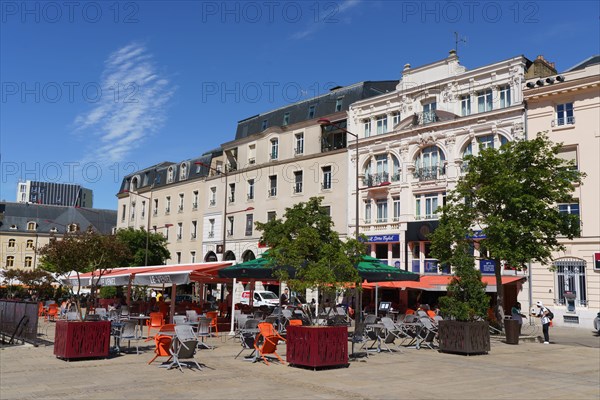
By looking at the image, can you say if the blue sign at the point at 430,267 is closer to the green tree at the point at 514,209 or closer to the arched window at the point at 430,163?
the arched window at the point at 430,163

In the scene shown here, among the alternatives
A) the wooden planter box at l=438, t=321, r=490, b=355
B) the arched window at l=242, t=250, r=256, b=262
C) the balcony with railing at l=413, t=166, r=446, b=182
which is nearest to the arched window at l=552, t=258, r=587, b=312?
the balcony with railing at l=413, t=166, r=446, b=182

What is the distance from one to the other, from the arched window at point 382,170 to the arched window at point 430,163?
63.8 inches

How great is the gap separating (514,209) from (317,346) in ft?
40.9

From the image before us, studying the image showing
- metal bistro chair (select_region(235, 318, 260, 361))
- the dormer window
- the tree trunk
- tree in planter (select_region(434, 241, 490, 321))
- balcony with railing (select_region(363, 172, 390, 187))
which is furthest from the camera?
the dormer window

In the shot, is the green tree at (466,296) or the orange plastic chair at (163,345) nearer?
the orange plastic chair at (163,345)

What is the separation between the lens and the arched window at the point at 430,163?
36000 millimetres

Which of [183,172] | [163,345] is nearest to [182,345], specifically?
[163,345]

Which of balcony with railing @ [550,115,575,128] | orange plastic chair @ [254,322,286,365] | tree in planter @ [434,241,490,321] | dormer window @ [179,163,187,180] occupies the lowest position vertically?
orange plastic chair @ [254,322,286,365]

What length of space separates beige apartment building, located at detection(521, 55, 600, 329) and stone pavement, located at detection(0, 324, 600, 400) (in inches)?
589

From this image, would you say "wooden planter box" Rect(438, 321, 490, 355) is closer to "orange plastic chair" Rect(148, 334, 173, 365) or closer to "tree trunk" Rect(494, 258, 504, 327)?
"tree trunk" Rect(494, 258, 504, 327)

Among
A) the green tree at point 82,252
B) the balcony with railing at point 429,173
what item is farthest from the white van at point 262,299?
the green tree at point 82,252

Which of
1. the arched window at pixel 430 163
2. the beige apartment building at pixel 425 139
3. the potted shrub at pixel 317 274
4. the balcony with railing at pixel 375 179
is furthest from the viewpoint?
the balcony with railing at pixel 375 179

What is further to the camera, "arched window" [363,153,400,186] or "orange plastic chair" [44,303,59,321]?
"arched window" [363,153,400,186]

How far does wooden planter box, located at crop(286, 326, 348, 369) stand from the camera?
1244cm
